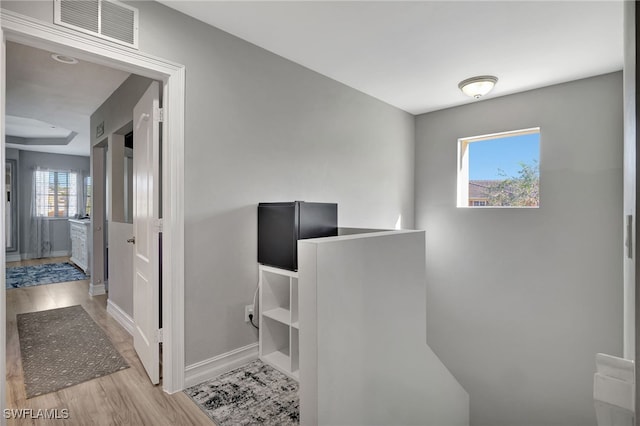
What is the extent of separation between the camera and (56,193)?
7145 millimetres

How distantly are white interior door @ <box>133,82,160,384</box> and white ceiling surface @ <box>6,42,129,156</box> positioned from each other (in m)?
1.01

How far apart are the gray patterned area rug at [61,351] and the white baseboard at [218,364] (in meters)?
0.60

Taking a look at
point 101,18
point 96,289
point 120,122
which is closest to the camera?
point 101,18

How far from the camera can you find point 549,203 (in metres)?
3.40

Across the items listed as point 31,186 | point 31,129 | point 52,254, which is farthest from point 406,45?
point 52,254

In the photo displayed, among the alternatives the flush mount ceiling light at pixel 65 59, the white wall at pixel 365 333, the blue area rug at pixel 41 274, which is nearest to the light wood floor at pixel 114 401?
the white wall at pixel 365 333

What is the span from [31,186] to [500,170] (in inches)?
343

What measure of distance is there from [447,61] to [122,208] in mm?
3694

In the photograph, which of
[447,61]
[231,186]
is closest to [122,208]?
[231,186]

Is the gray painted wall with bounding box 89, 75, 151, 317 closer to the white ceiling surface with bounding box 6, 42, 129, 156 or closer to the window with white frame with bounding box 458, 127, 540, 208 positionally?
the white ceiling surface with bounding box 6, 42, 129, 156

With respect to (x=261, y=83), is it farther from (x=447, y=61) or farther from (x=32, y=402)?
(x=32, y=402)

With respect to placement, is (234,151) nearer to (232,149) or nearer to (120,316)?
(232,149)

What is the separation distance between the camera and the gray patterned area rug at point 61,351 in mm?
2186

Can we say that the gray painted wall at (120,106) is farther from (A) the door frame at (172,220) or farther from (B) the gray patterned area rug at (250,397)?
(B) the gray patterned area rug at (250,397)
